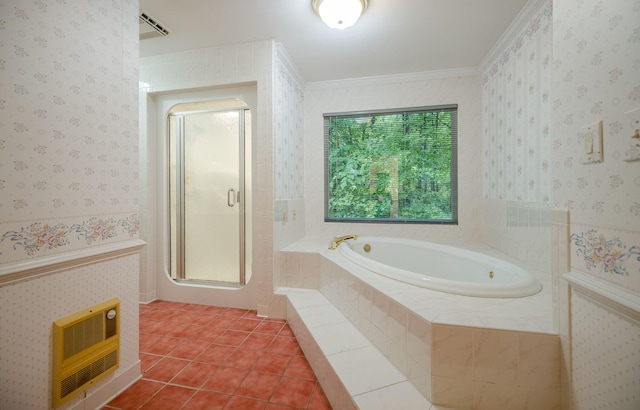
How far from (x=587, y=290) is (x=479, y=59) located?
2.54 metres

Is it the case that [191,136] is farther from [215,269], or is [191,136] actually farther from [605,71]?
[605,71]

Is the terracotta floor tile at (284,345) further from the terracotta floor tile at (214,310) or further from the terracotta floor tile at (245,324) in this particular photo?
the terracotta floor tile at (214,310)

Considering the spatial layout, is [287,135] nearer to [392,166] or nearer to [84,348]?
[392,166]

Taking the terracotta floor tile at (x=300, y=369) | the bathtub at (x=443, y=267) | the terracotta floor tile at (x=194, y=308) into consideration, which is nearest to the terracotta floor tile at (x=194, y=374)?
the terracotta floor tile at (x=300, y=369)

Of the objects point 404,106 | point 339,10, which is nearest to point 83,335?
point 339,10

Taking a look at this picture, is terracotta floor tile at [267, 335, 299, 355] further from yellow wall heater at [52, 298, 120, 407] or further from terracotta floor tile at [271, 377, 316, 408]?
yellow wall heater at [52, 298, 120, 407]

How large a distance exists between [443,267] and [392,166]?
1234 mm

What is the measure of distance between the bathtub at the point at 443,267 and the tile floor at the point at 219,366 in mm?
786

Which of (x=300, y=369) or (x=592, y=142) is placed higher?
(x=592, y=142)

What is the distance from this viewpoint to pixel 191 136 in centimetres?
267

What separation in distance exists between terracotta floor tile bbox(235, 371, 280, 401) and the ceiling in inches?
94.4

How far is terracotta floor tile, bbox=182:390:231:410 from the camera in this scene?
1.34 m

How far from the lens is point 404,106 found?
300cm

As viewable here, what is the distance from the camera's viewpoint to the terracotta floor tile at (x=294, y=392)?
1.37 metres
